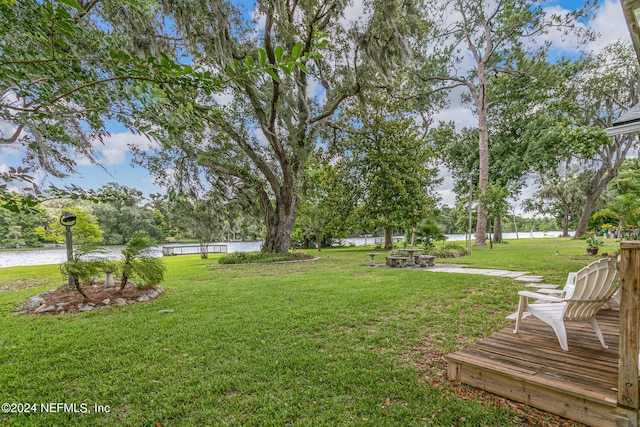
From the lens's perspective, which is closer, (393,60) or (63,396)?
(63,396)

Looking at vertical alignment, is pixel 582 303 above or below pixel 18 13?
below

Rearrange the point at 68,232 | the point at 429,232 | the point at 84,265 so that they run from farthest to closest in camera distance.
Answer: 1. the point at 429,232
2. the point at 68,232
3. the point at 84,265

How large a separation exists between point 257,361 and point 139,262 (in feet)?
13.0

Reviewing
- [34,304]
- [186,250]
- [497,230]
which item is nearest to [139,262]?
[34,304]

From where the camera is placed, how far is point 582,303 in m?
2.71

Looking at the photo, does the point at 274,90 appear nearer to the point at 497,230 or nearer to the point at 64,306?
the point at 64,306

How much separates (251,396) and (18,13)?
315cm

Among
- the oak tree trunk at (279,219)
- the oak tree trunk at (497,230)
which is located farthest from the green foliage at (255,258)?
the oak tree trunk at (497,230)

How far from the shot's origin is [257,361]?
9.55ft

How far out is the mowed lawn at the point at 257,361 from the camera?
6.96ft

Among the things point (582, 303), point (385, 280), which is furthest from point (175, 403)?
point (385, 280)

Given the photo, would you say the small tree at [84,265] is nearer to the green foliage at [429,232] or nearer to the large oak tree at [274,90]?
the large oak tree at [274,90]

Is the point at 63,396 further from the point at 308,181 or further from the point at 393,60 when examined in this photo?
the point at 308,181

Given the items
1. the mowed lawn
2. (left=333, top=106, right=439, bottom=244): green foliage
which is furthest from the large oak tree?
the mowed lawn
